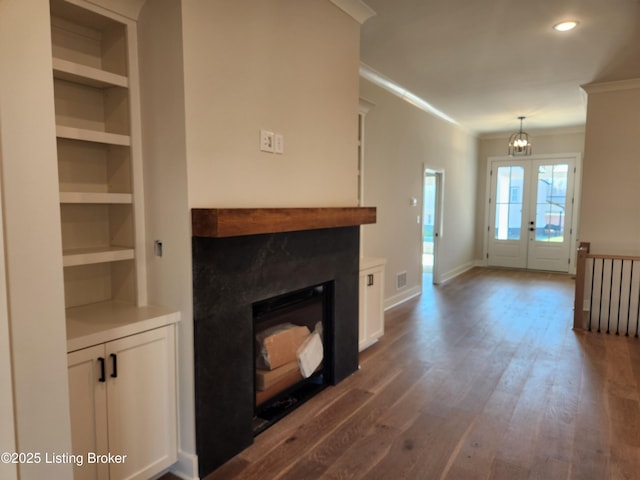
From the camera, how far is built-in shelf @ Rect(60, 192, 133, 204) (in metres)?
1.83

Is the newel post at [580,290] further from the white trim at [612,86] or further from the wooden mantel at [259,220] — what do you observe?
the wooden mantel at [259,220]

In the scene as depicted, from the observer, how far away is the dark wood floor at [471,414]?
2156 mm

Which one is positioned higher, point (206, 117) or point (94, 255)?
point (206, 117)

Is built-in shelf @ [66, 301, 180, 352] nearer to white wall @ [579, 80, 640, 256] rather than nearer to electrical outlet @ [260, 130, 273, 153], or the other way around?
electrical outlet @ [260, 130, 273, 153]

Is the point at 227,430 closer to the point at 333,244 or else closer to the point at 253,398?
the point at 253,398

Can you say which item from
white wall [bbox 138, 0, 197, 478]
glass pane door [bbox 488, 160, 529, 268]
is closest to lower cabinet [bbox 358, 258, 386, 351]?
white wall [bbox 138, 0, 197, 478]

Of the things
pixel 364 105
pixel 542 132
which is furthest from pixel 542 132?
pixel 364 105

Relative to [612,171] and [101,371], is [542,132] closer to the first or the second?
[612,171]

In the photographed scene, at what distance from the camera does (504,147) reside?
8547 mm

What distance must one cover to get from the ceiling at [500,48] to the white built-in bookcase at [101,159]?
71.3 inches

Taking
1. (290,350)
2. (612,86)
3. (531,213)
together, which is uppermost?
(612,86)

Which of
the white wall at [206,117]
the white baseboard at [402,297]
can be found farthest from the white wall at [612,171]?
the white wall at [206,117]

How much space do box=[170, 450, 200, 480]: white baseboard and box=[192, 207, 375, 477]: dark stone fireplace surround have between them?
0.03 metres

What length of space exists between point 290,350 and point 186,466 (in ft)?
3.01
